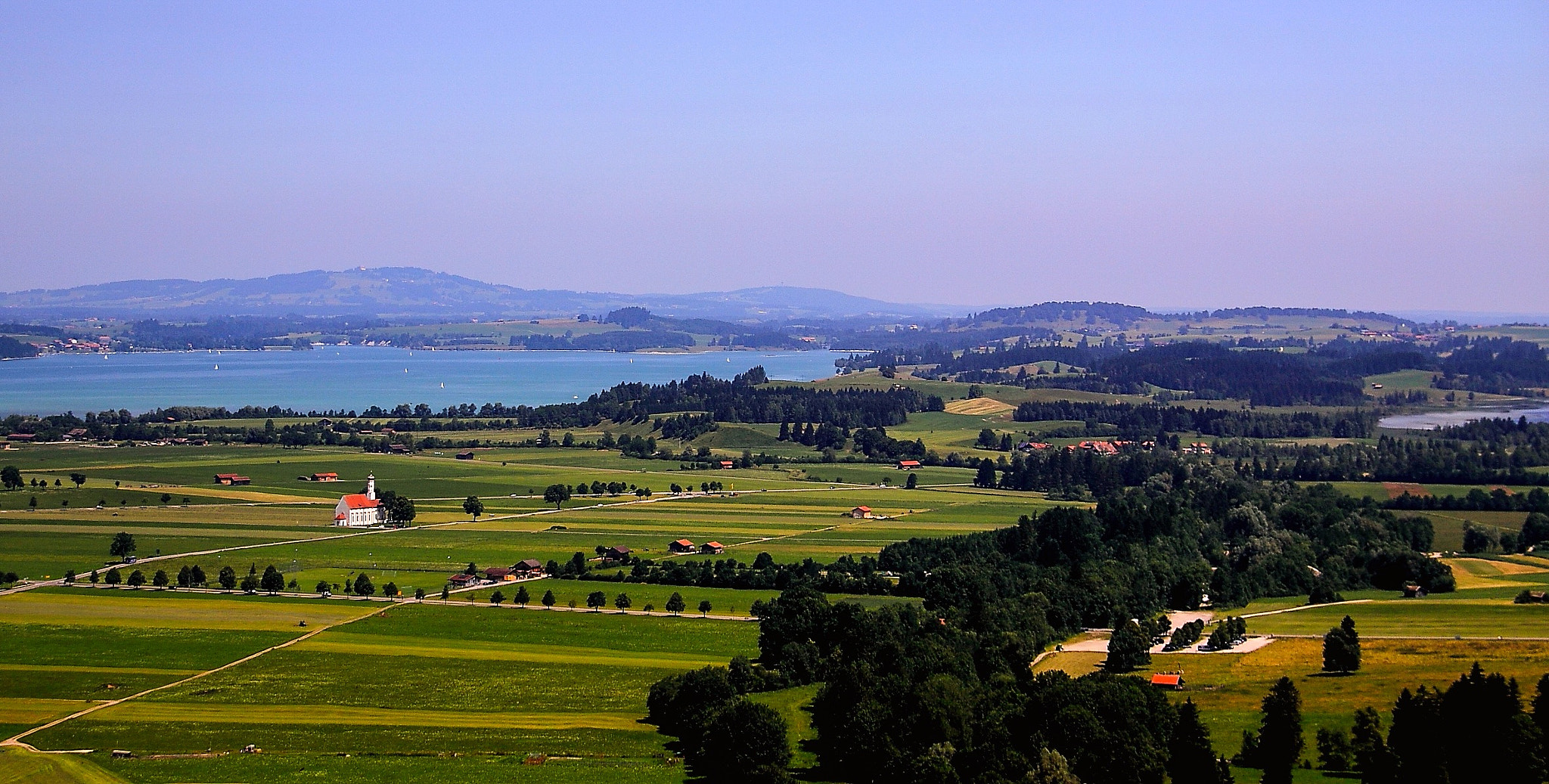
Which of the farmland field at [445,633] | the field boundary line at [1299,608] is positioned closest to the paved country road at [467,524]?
the farmland field at [445,633]

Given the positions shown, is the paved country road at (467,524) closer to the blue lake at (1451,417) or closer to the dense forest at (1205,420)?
the dense forest at (1205,420)

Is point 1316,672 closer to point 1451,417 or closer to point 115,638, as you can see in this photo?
point 115,638

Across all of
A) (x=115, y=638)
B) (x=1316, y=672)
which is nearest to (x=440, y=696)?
(x=115, y=638)

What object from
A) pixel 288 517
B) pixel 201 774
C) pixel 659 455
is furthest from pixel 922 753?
pixel 659 455

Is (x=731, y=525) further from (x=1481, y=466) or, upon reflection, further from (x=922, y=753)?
(x=1481, y=466)

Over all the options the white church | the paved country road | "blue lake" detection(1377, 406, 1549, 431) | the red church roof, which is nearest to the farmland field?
the paved country road

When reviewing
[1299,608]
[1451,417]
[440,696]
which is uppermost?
[1451,417]

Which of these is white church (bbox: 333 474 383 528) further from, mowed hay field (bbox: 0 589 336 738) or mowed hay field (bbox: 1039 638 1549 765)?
mowed hay field (bbox: 1039 638 1549 765)
